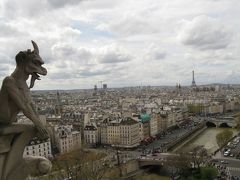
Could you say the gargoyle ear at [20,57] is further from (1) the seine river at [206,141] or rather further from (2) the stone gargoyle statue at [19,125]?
(1) the seine river at [206,141]

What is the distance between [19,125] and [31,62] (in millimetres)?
737

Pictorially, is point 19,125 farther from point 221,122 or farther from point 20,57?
point 221,122

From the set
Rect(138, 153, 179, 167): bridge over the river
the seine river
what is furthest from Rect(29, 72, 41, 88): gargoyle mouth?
the seine river

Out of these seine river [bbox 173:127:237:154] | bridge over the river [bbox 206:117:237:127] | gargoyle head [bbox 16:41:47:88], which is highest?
gargoyle head [bbox 16:41:47:88]

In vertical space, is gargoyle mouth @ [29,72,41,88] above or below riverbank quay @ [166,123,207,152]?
above

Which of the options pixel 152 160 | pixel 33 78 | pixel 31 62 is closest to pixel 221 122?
pixel 152 160

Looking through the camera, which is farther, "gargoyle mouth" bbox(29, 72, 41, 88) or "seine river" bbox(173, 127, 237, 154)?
"seine river" bbox(173, 127, 237, 154)

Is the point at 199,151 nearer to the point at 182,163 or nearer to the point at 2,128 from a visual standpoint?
the point at 182,163

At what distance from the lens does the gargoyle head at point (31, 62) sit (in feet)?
14.2

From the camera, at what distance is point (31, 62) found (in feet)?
14.3

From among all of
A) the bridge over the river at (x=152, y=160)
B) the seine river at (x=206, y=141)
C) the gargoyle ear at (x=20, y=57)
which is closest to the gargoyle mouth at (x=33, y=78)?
the gargoyle ear at (x=20, y=57)

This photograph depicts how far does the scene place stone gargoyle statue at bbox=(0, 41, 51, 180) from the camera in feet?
13.9

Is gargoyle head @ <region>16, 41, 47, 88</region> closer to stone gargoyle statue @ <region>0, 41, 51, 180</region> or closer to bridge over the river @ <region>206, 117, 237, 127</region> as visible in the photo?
stone gargoyle statue @ <region>0, 41, 51, 180</region>

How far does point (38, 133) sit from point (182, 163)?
1390 inches
